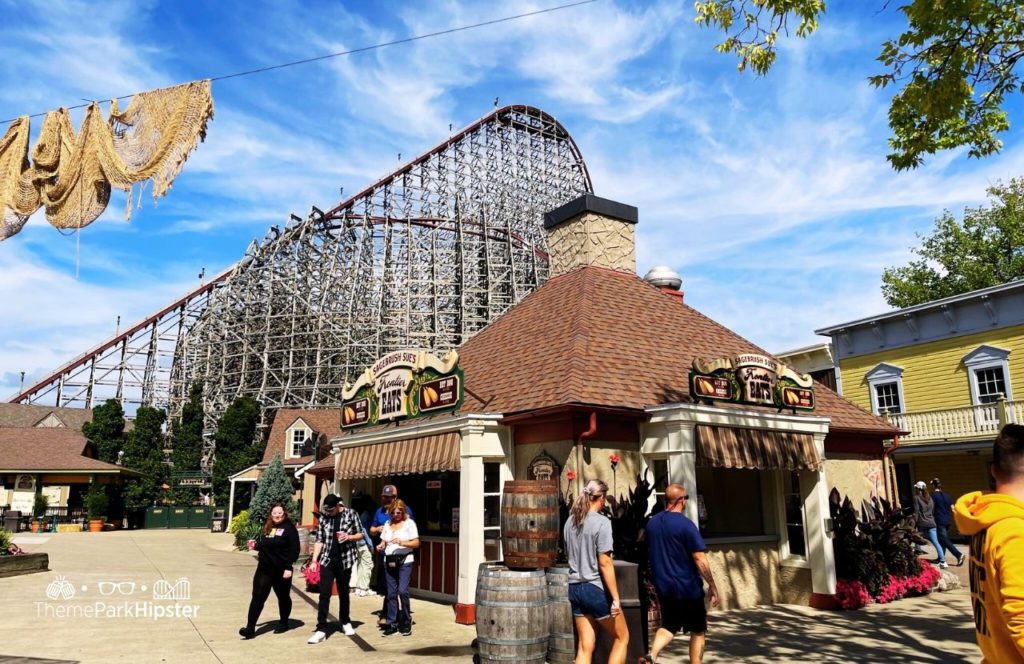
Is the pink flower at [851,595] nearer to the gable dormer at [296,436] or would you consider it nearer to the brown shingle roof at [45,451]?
the gable dormer at [296,436]

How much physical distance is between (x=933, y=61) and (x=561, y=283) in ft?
25.0

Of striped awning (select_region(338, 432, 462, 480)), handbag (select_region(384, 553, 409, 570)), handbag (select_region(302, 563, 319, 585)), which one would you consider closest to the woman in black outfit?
handbag (select_region(384, 553, 409, 570))

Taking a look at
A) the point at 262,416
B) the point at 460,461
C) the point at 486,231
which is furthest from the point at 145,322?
the point at 460,461

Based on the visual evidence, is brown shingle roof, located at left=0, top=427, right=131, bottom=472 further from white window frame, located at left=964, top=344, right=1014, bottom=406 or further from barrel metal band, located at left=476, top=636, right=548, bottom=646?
white window frame, located at left=964, top=344, right=1014, bottom=406

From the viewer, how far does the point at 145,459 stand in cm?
3491

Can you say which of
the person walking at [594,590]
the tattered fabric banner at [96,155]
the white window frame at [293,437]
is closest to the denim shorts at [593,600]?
the person walking at [594,590]

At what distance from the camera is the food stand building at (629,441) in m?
9.08

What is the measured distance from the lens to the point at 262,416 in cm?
3647

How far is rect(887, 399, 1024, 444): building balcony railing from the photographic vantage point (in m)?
18.7

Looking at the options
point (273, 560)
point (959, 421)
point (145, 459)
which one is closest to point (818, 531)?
point (273, 560)

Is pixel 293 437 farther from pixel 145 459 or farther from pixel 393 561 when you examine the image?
pixel 393 561

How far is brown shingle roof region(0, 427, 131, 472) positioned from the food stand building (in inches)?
930

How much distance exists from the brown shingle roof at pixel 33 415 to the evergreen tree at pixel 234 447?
58.2 ft

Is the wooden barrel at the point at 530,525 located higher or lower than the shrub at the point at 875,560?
higher
